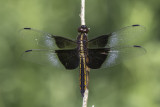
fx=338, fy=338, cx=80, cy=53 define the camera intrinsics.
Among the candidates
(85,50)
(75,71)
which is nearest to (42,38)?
(85,50)

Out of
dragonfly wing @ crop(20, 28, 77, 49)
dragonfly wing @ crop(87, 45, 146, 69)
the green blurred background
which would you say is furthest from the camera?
the green blurred background

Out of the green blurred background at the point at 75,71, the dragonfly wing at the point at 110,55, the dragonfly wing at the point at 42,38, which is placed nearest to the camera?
the dragonfly wing at the point at 110,55

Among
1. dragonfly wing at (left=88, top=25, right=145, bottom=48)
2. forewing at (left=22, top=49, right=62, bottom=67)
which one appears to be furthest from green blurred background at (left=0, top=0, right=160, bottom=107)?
forewing at (left=22, top=49, right=62, bottom=67)

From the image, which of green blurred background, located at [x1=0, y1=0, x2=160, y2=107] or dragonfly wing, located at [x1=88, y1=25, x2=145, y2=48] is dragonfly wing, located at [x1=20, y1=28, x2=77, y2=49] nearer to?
dragonfly wing, located at [x1=88, y1=25, x2=145, y2=48]

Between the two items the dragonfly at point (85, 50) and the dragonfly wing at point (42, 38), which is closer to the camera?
the dragonfly at point (85, 50)

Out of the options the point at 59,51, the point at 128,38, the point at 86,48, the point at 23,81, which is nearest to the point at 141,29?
the point at 128,38

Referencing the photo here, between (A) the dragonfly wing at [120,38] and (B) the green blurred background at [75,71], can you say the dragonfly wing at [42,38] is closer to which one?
(A) the dragonfly wing at [120,38]

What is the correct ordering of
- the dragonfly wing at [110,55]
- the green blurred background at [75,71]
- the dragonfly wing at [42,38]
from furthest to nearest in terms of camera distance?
the green blurred background at [75,71]
the dragonfly wing at [42,38]
the dragonfly wing at [110,55]

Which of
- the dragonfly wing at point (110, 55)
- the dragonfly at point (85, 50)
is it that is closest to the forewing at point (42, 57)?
the dragonfly at point (85, 50)
